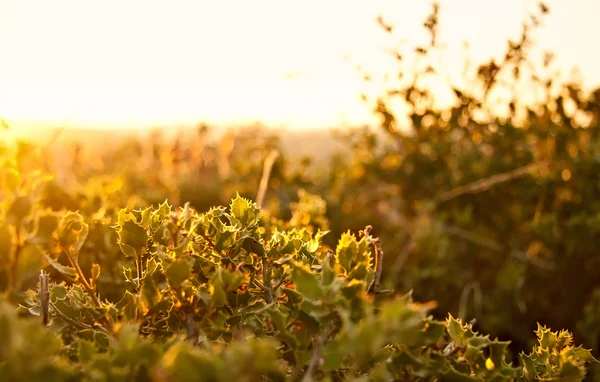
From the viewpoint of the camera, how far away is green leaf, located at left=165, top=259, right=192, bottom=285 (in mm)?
1569

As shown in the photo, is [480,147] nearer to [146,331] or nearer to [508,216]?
[508,216]

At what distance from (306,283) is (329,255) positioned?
13.9 inches

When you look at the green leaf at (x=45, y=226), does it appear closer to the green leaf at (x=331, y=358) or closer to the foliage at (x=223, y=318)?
the foliage at (x=223, y=318)

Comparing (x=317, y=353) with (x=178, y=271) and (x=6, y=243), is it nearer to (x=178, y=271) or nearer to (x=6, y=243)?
(x=178, y=271)

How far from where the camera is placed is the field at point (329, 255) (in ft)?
4.69

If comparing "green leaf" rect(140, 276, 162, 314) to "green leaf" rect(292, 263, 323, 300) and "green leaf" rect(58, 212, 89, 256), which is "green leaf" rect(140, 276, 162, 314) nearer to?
"green leaf" rect(58, 212, 89, 256)

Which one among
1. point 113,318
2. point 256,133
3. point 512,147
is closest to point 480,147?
point 512,147

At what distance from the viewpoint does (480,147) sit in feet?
19.9

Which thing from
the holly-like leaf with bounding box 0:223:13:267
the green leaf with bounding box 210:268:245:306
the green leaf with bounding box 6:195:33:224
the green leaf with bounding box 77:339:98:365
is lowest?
the green leaf with bounding box 77:339:98:365

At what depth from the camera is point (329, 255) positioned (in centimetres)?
184

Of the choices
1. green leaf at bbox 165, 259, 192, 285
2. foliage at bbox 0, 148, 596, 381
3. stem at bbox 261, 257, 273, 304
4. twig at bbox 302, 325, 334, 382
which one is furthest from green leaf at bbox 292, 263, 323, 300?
stem at bbox 261, 257, 273, 304

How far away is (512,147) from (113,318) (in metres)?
4.70

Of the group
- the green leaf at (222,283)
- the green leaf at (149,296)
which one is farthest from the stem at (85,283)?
the green leaf at (222,283)

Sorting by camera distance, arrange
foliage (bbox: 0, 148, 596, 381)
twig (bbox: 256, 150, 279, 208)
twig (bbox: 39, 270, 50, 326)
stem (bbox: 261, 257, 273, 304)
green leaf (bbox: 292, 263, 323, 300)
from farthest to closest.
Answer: twig (bbox: 256, 150, 279, 208) → stem (bbox: 261, 257, 273, 304) → twig (bbox: 39, 270, 50, 326) → green leaf (bbox: 292, 263, 323, 300) → foliage (bbox: 0, 148, 596, 381)
